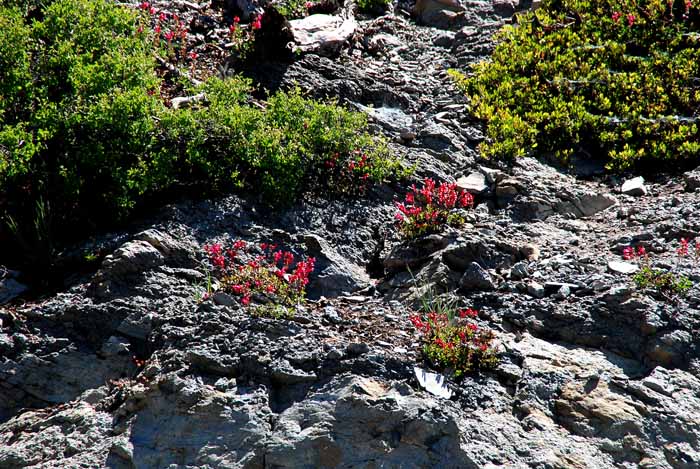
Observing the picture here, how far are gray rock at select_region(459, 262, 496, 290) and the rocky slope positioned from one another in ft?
0.04

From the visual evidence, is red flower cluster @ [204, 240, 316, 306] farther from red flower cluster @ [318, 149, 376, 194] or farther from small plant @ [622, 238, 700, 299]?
small plant @ [622, 238, 700, 299]

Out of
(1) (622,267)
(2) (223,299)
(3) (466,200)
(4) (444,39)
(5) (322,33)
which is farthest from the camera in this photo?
(4) (444,39)

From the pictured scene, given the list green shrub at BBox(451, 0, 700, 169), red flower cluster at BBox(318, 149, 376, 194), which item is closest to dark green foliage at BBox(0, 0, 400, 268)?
red flower cluster at BBox(318, 149, 376, 194)

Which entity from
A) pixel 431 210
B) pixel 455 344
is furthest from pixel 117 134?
pixel 455 344

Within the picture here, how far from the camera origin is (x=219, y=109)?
7.04 m

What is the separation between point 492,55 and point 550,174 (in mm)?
2703

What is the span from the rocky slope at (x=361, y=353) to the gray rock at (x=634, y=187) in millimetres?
286

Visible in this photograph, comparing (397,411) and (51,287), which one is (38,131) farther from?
(397,411)

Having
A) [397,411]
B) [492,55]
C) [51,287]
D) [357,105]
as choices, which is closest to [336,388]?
[397,411]

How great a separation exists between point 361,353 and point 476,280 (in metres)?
1.33

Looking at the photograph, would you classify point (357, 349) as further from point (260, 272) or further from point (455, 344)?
point (260, 272)

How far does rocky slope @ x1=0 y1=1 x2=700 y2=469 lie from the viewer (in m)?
4.66

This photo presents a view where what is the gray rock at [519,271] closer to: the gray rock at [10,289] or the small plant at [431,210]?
the small plant at [431,210]

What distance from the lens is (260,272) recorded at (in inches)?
230
